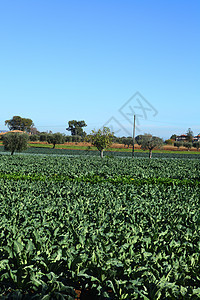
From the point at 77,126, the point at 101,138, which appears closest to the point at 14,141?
the point at 101,138

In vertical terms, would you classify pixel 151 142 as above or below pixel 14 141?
above

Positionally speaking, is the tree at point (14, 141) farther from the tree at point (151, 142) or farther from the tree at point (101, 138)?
the tree at point (151, 142)

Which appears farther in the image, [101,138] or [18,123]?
[18,123]

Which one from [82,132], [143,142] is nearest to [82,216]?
[143,142]

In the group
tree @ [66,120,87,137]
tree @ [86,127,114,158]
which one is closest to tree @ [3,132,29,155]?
tree @ [86,127,114,158]

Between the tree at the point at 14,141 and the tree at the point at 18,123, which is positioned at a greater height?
the tree at the point at 18,123

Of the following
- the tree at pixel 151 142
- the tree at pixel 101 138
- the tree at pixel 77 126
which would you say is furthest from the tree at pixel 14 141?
the tree at pixel 77 126

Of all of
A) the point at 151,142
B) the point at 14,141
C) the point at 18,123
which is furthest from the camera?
the point at 18,123

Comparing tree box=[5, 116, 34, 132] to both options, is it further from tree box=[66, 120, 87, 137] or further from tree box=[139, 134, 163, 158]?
tree box=[139, 134, 163, 158]

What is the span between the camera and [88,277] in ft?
15.2

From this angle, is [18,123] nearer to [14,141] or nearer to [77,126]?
[77,126]

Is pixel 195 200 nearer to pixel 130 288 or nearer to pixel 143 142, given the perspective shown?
pixel 130 288

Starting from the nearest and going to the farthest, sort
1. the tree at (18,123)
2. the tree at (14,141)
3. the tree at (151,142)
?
the tree at (14,141), the tree at (151,142), the tree at (18,123)

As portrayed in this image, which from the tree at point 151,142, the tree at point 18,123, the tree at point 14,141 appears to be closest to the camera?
the tree at point 14,141
